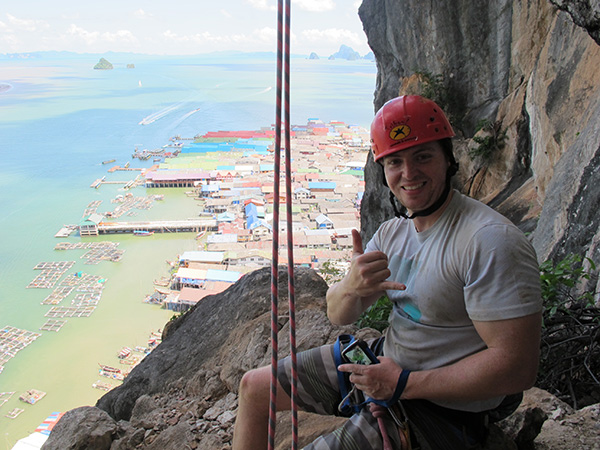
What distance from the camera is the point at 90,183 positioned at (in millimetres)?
32219

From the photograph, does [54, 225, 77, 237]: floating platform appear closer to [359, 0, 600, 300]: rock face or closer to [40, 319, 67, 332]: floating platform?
[40, 319, 67, 332]: floating platform

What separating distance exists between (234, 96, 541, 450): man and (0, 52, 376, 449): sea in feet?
36.0

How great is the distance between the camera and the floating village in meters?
15.7

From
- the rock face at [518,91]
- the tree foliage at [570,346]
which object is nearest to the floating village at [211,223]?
the rock face at [518,91]

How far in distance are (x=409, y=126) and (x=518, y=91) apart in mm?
6651

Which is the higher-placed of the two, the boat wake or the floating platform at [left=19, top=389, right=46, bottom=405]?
the boat wake

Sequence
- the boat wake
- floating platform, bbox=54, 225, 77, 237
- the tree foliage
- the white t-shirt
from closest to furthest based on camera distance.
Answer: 1. the white t-shirt
2. the tree foliage
3. floating platform, bbox=54, 225, 77, 237
4. the boat wake

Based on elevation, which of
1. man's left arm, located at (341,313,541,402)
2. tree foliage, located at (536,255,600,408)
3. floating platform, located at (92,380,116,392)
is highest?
man's left arm, located at (341,313,541,402)

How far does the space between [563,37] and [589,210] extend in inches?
116

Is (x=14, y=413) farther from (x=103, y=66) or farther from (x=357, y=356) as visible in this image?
(x=103, y=66)

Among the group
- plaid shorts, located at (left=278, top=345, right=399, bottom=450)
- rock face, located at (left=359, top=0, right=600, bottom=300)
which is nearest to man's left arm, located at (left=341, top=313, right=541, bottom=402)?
plaid shorts, located at (left=278, top=345, right=399, bottom=450)

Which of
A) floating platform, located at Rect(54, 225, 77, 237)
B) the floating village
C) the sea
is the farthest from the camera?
floating platform, located at Rect(54, 225, 77, 237)

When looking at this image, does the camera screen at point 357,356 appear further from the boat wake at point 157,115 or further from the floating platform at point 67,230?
the boat wake at point 157,115

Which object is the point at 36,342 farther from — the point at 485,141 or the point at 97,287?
the point at 485,141
